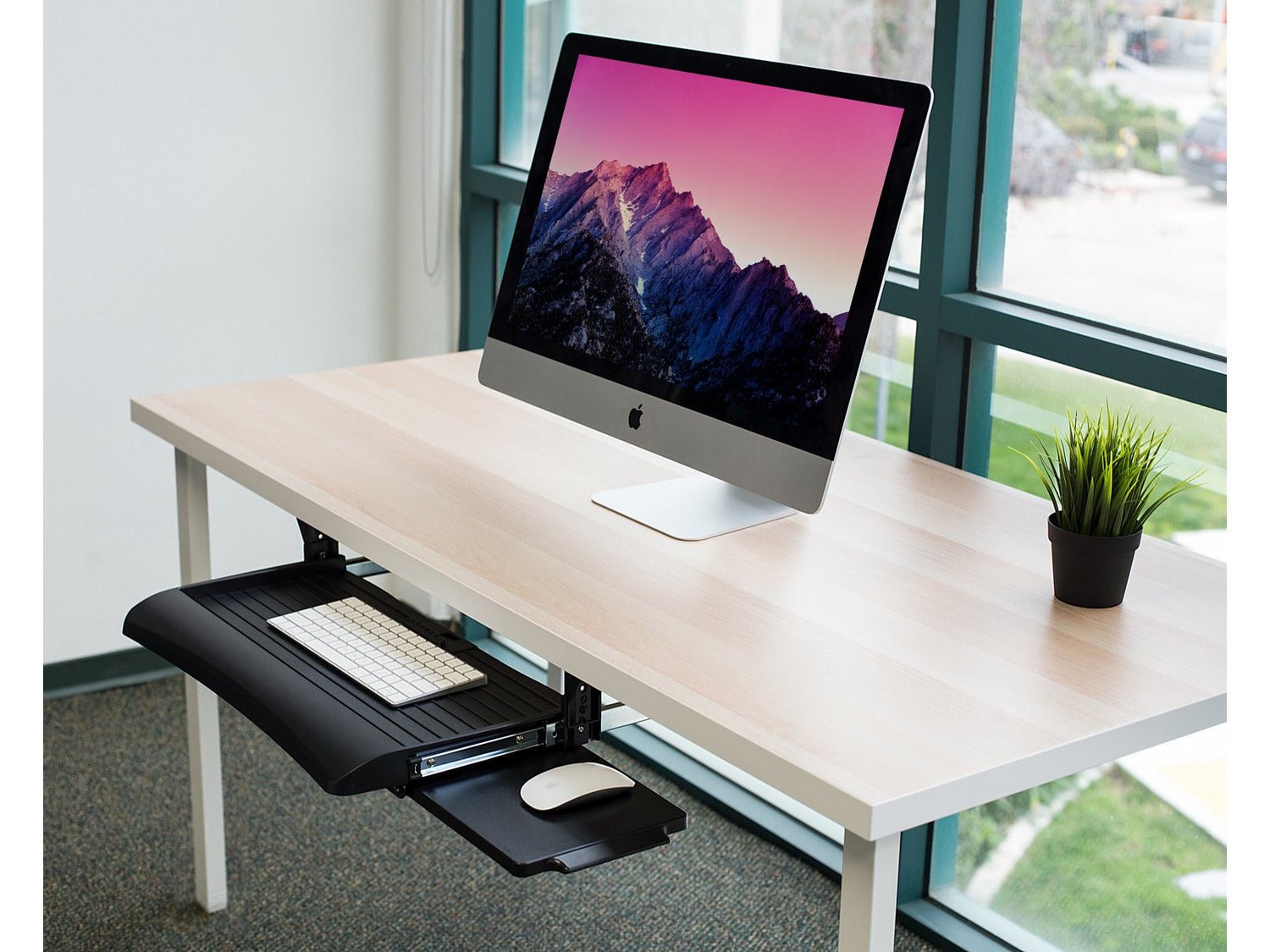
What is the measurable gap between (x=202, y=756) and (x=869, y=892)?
137 cm

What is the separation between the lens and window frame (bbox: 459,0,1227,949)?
179 centimetres

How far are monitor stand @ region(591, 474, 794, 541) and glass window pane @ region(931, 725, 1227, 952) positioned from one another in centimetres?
62

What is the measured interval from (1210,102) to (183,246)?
190cm

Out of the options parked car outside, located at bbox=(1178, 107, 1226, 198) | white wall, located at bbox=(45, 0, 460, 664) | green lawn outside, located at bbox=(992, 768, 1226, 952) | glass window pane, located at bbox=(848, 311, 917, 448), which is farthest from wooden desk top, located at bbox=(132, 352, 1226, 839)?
white wall, located at bbox=(45, 0, 460, 664)

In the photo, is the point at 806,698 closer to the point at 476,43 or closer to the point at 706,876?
the point at 706,876

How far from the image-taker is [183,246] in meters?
2.88

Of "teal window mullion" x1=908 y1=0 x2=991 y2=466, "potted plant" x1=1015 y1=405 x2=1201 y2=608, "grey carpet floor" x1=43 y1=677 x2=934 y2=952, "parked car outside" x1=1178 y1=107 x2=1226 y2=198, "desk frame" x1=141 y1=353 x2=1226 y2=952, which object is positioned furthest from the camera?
"grey carpet floor" x1=43 y1=677 x2=934 y2=952

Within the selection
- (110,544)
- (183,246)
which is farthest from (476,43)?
(110,544)

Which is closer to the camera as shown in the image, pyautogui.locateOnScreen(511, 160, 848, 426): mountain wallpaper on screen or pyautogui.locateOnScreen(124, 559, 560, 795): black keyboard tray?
pyautogui.locateOnScreen(124, 559, 560, 795): black keyboard tray

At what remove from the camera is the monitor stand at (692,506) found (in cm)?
164

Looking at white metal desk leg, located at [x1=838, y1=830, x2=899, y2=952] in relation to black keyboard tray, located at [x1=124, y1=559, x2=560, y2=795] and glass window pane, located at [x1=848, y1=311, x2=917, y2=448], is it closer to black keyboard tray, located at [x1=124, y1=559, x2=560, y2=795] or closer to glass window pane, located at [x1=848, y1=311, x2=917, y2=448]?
black keyboard tray, located at [x1=124, y1=559, x2=560, y2=795]

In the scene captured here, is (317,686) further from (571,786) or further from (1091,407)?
(1091,407)

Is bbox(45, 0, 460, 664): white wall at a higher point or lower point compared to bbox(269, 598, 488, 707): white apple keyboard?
higher

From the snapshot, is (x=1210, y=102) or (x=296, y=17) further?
(x=296, y=17)
